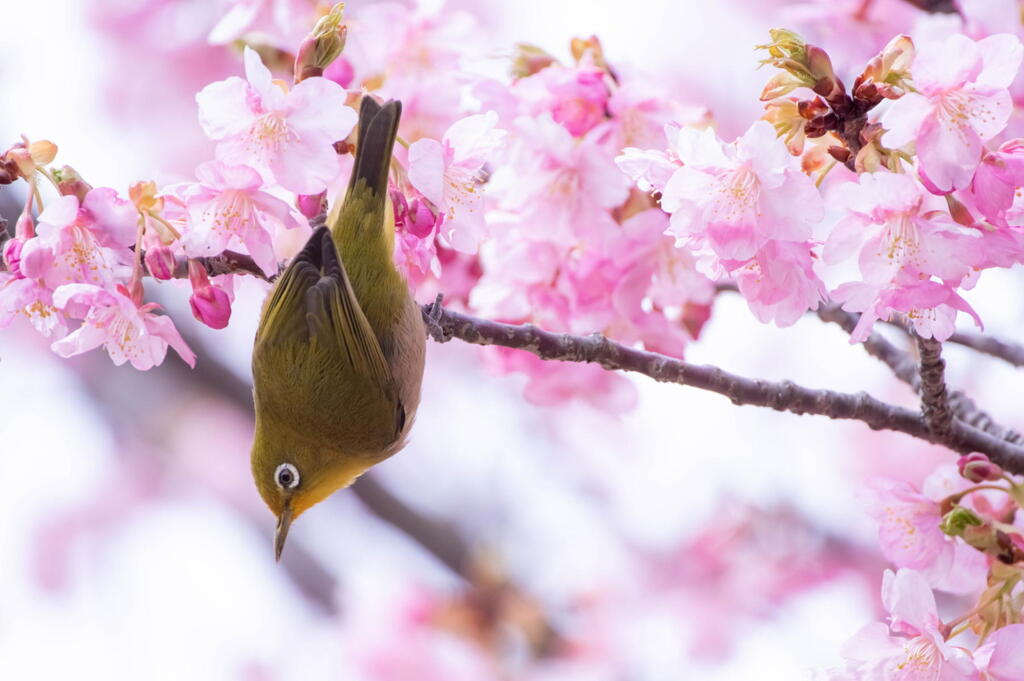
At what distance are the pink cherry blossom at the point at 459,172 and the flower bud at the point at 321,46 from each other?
0.24 m

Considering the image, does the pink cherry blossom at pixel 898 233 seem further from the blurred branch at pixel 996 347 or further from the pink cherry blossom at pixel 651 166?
the blurred branch at pixel 996 347

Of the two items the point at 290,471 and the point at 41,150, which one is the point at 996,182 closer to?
the point at 41,150

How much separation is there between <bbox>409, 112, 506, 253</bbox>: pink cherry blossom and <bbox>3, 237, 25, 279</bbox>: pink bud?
0.76m

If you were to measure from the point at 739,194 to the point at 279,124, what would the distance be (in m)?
0.90

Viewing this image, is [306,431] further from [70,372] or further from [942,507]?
[70,372]

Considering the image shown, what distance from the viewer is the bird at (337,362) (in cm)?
265

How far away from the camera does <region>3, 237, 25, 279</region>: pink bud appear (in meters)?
2.07

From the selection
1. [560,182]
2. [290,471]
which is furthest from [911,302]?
[290,471]

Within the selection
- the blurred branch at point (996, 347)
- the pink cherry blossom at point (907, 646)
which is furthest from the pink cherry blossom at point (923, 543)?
the blurred branch at point (996, 347)

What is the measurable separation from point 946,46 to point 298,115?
117 centimetres

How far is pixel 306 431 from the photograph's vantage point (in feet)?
9.76

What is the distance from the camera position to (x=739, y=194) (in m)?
1.91

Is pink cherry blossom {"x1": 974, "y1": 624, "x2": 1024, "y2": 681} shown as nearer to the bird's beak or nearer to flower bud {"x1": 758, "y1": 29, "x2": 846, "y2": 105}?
flower bud {"x1": 758, "y1": 29, "x2": 846, "y2": 105}

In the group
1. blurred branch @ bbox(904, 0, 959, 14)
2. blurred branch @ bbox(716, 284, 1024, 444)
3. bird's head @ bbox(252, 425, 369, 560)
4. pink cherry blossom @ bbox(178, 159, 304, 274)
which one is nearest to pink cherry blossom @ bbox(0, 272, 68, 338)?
pink cherry blossom @ bbox(178, 159, 304, 274)
